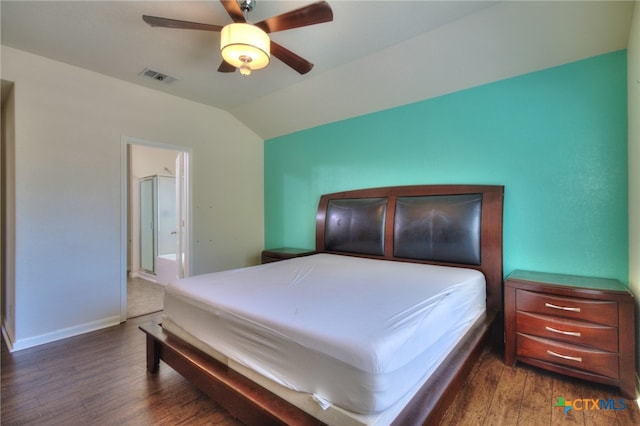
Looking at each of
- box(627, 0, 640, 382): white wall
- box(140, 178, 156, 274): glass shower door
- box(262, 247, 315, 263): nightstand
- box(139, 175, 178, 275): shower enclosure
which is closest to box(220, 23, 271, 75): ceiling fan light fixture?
box(627, 0, 640, 382): white wall

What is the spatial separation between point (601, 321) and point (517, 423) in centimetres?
Result: 90

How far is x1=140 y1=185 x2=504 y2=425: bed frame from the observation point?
1.31 meters

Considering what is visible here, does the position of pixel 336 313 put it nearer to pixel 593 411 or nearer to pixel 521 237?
pixel 593 411

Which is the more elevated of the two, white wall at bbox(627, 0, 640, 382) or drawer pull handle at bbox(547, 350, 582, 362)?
white wall at bbox(627, 0, 640, 382)

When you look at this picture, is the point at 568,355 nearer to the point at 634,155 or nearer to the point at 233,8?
the point at 634,155

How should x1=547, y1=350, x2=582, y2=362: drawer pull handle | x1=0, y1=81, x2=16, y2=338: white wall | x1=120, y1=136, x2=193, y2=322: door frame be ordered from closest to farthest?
x1=547, y1=350, x2=582, y2=362: drawer pull handle < x1=0, y1=81, x2=16, y2=338: white wall < x1=120, y1=136, x2=193, y2=322: door frame

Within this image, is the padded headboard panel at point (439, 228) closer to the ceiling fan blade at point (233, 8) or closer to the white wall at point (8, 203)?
the ceiling fan blade at point (233, 8)

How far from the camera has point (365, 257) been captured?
332 centimetres

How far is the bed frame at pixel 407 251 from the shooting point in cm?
131

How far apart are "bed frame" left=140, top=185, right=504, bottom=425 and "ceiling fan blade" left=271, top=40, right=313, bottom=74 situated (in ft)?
5.37

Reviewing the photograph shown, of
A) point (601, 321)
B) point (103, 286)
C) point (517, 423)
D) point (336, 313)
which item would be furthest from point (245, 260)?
point (601, 321)

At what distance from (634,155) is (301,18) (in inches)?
93.7

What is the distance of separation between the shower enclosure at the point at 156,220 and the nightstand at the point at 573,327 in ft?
17.4

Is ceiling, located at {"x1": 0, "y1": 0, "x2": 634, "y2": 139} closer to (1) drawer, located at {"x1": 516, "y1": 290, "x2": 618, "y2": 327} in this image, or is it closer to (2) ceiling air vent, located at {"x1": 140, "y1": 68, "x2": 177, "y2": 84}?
(2) ceiling air vent, located at {"x1": 140, "y1": 68, "x2": 177, "y2": 84}
